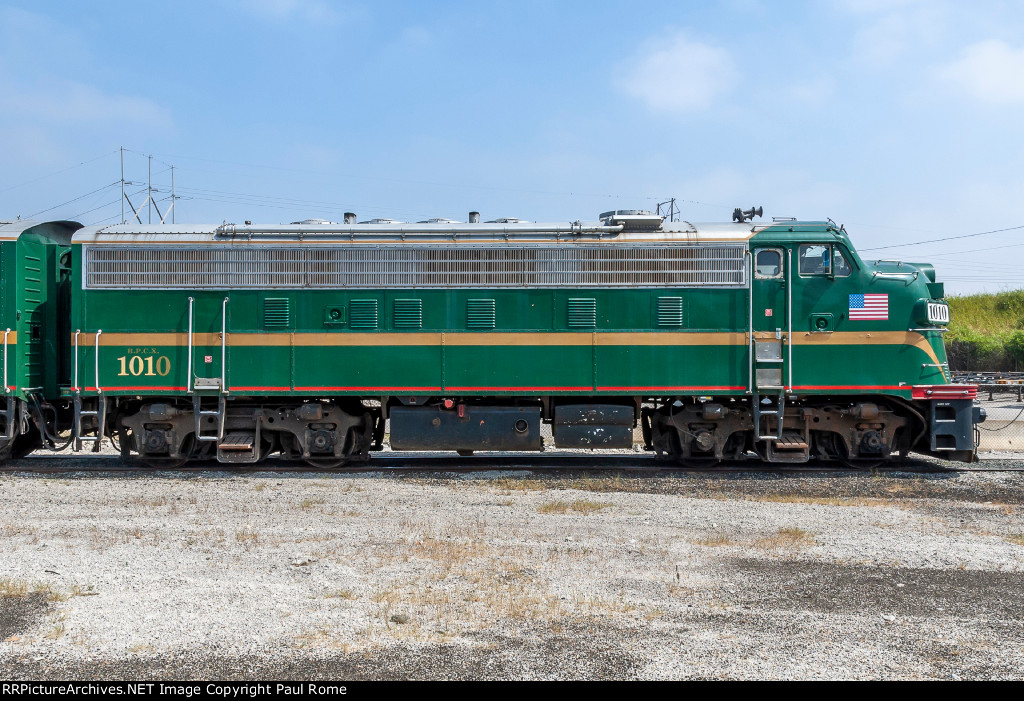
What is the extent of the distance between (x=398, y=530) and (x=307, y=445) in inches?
204

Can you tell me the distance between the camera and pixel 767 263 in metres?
14.1

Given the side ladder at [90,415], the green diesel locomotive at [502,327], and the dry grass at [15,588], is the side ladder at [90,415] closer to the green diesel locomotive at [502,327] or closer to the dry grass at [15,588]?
the green diesel locomotive at [502,327]

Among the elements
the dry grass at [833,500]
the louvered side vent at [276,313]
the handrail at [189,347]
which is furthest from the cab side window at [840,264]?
the handrail at [189,347]

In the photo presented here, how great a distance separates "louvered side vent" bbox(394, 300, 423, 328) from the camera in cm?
1411

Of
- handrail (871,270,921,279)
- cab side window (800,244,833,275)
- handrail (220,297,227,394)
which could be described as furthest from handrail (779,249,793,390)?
handrail (220,297,227,394)

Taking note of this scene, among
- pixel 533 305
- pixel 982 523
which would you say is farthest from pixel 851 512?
pixel 533 305

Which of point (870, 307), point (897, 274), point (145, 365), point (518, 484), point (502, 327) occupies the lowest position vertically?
point (518, 484)

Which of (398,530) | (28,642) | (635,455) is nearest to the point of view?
(28,642)

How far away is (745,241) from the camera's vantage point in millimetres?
13984

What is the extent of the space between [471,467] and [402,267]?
11.9ft

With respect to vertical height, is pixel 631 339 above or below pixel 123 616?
above

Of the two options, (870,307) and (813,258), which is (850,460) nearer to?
(870,307)

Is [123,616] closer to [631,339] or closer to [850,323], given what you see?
[631,339]

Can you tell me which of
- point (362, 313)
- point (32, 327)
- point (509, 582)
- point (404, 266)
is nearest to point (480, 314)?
point (404, 266)
